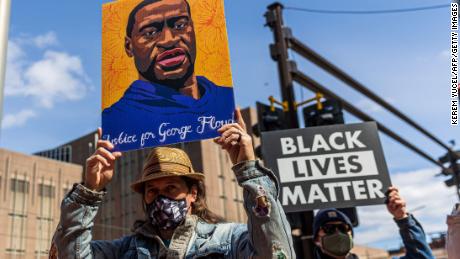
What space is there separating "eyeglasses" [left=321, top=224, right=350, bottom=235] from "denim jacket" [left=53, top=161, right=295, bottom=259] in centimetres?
156

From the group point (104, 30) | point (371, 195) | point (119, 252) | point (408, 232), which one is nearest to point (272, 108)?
point (371, 195)

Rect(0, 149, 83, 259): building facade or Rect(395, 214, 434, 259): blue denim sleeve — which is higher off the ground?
Rect(0, 149, 83, 259): building facade

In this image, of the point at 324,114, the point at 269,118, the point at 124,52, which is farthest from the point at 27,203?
the point at 124,52

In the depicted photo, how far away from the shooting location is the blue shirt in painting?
2.76 metres

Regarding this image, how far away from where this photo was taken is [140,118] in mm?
2910

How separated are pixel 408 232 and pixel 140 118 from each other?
2.25 m

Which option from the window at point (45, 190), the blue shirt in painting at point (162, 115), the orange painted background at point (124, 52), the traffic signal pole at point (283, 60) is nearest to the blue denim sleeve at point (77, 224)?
the blue shirt in painting at point (162, 115)

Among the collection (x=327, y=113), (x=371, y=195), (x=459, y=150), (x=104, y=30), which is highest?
(x=459, y=150)

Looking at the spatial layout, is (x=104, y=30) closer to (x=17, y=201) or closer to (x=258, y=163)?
(x=258, y=163)

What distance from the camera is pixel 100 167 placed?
2570mm

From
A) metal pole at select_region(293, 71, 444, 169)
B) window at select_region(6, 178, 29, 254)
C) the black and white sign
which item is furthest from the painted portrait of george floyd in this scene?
window at select_region(6, 178, 29, 254)

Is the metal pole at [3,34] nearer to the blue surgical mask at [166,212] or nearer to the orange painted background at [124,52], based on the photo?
the orange painted background at [124,52]

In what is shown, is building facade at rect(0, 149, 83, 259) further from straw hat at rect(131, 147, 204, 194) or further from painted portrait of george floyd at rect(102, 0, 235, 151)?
straw hat at rect(131, 147, 204, 194)

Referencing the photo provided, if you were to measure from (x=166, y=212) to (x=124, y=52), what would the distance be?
1.13 meters
